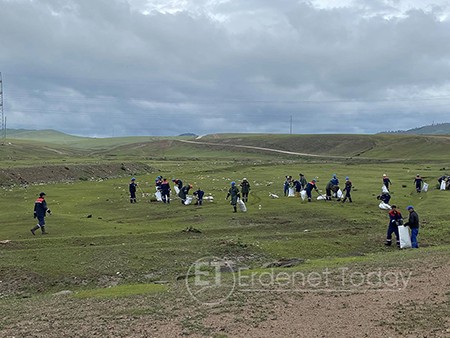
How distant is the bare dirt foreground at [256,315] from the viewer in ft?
42.6

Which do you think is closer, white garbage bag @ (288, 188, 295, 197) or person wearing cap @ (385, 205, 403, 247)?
person wearing cap @ (385, 205, 403, 247)

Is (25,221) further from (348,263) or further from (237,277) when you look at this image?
(348,263)

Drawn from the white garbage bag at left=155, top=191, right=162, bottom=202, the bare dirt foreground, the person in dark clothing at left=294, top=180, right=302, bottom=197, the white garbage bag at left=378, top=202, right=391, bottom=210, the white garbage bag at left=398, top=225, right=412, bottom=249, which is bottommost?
the bare dirt foreground

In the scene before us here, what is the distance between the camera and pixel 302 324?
1341 cm

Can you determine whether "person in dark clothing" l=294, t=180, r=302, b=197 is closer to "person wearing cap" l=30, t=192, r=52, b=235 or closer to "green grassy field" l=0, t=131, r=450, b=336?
"green grassy field" l=0, t=131, r=450, b=336

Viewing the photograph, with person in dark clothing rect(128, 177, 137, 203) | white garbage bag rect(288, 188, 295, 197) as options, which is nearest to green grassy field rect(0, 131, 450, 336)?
person in dark clothing rect(128, 177, 137, 203)

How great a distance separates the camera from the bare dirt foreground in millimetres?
12984

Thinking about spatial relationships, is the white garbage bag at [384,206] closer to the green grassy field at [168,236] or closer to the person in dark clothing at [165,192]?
the green grassy field at [168,236]

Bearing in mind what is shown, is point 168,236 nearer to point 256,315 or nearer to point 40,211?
point 40,211

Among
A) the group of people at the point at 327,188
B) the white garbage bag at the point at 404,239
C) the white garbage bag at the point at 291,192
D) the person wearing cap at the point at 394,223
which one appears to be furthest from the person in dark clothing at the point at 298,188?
the white garbage bag at the point at 404,239

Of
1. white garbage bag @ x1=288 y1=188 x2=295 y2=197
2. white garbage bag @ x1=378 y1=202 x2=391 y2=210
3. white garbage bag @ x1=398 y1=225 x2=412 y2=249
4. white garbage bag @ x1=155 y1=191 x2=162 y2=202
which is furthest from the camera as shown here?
white garbage bag @ x1=288 y1=188 x2=295 y2=197

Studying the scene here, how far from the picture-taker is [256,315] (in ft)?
46.8

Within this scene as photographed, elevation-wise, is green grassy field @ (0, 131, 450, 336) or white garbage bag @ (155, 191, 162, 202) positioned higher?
white garbage bag @ (155, 191, 162, 202)

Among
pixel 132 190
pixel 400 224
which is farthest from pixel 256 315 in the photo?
pixel 132 190
